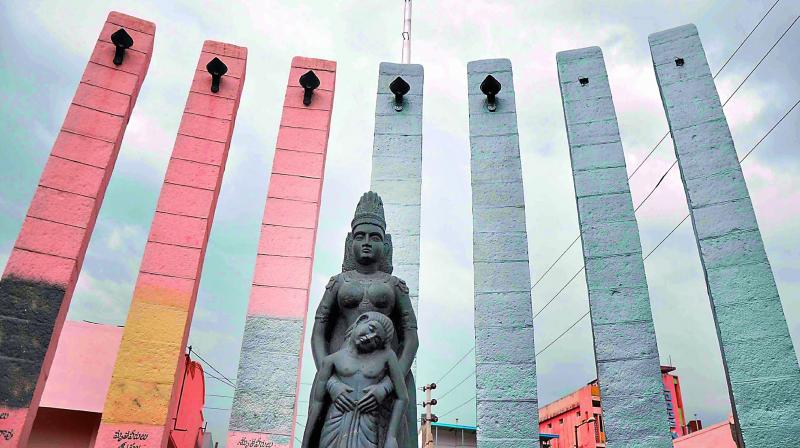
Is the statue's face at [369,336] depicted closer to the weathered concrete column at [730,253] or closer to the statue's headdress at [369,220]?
the statue's headdress at [369,220]

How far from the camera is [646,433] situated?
308 inches

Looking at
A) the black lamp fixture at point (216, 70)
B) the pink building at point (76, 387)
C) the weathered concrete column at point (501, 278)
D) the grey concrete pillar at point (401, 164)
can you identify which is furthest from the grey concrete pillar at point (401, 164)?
the pink building at point (76, 387)

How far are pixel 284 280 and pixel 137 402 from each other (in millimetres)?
2606

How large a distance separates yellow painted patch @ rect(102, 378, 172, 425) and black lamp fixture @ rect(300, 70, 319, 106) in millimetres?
5322

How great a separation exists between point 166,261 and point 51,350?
75.4 inches

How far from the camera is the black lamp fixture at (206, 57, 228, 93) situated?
1055 cm

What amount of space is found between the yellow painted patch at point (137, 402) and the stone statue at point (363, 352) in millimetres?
4038

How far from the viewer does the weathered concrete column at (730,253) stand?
7.68 metres

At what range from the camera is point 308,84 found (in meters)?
10.8

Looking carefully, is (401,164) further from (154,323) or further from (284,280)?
(154,323)

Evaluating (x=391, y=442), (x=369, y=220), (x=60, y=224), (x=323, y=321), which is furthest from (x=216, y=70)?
(x=391, y=442)

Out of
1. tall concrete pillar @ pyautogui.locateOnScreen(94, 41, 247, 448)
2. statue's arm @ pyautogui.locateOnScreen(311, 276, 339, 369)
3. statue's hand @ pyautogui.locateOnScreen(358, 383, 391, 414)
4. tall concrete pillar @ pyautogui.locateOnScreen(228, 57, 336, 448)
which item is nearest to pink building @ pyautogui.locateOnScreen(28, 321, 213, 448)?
tall concrete pillar @ pyautogui.locateOnScreen(94, 41, 247, 448)

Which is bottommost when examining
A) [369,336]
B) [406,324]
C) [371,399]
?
[371,399]

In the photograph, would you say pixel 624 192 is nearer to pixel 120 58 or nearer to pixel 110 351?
Result: pixel 120 58
